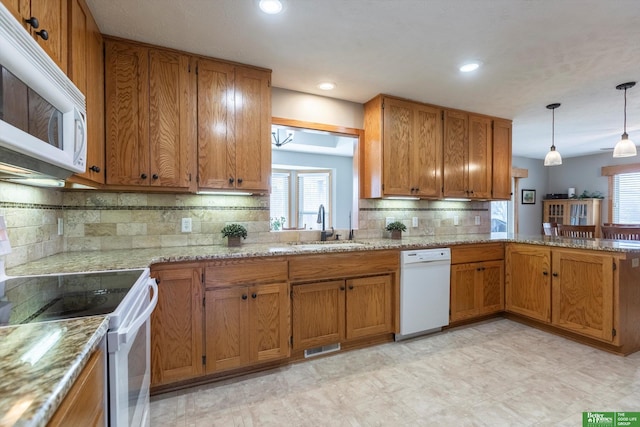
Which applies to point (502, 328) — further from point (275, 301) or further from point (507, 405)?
point (275, 301)

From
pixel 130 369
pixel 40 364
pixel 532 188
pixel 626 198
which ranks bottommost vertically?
pixel 130 369

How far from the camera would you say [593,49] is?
218 centimetres

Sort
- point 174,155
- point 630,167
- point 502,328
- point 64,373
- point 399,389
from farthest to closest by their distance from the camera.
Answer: point 630,167 < point 502,328 < point 174,155 < point 399,389 < point 64,373

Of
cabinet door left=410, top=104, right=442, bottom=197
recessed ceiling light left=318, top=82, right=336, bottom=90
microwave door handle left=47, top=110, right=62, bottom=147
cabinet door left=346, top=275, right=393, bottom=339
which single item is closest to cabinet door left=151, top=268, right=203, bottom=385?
microwave door handle left=47, top=110, right=62, bottom=147

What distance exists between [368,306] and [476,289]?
1348 millimetres

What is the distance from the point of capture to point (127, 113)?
2.08m

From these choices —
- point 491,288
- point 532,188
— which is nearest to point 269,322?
point 491,288

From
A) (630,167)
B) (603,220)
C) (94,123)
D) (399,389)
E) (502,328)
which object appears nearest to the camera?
(94,123)

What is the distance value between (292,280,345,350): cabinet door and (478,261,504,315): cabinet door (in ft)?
5.57

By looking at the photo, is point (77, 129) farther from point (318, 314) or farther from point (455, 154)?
point (455, 154)

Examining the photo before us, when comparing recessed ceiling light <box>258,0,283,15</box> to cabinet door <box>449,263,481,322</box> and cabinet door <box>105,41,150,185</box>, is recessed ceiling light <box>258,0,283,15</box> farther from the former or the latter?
cabinet door <box>449,263,481,322</box>

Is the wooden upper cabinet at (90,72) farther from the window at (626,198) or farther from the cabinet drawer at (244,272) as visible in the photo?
the window at (626,198)

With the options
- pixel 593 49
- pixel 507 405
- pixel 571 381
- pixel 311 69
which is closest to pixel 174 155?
pixel 311 69

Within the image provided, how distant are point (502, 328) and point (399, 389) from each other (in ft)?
5.76
